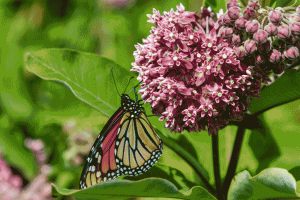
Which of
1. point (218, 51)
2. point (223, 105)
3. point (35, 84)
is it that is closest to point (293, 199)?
point (223, 105)

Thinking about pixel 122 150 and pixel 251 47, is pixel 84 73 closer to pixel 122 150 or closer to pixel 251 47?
pixel 122 150

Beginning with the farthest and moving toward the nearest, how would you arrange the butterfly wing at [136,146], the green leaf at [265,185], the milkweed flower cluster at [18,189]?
the milkweed flower cluster at [18,189] → the butterfly wing at [136,146] → the green leaf at [265,185]

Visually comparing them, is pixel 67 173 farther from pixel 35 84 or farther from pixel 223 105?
pixel 223 105

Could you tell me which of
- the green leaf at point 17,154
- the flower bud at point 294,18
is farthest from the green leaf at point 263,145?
the green leaf at point 17,154

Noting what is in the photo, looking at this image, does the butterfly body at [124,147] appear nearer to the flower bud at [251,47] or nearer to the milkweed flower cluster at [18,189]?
the flower bud at [251,47]

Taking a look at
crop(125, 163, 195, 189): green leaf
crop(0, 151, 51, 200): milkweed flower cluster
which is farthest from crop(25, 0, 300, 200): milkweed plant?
crop(0, 151, 51, 200): milkweed flower cluster

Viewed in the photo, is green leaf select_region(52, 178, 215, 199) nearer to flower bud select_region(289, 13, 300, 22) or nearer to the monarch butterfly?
the monarch butterfly

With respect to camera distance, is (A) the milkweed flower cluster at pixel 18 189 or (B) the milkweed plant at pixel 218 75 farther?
(A) the milkweed flower cluster at pixel 18 189
